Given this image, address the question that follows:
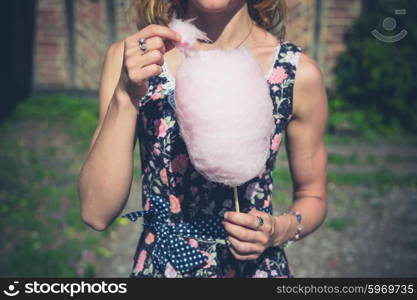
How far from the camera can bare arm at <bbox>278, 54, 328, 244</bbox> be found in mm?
1751

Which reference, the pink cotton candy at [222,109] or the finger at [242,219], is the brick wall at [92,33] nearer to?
the pink cotton candy at [222,109]

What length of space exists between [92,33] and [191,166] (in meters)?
7.12

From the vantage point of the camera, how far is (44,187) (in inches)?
205

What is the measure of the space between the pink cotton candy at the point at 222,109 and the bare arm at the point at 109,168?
197mm

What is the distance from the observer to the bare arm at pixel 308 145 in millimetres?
1751

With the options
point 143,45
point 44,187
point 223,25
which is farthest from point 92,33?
point 143,45

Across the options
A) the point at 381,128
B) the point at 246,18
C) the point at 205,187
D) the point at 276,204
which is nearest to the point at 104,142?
the point at 205,187

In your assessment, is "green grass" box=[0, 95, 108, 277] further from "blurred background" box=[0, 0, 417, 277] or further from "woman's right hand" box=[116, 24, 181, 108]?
"woman's right hand" box=[116, 24, 181, 108]

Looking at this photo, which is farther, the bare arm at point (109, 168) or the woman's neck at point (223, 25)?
the woman's neck at point (223, 25)

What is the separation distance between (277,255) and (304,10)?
22.0ft

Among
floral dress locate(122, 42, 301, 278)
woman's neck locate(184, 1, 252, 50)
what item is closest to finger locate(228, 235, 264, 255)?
floral dress locate(122, 42, 301, 278)

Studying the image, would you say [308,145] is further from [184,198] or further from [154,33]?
[154,33]

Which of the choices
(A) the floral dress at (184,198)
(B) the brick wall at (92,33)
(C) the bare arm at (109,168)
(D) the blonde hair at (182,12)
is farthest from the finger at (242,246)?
(B) the brick wall at (92,33)

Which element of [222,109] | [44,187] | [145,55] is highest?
[145,55]
